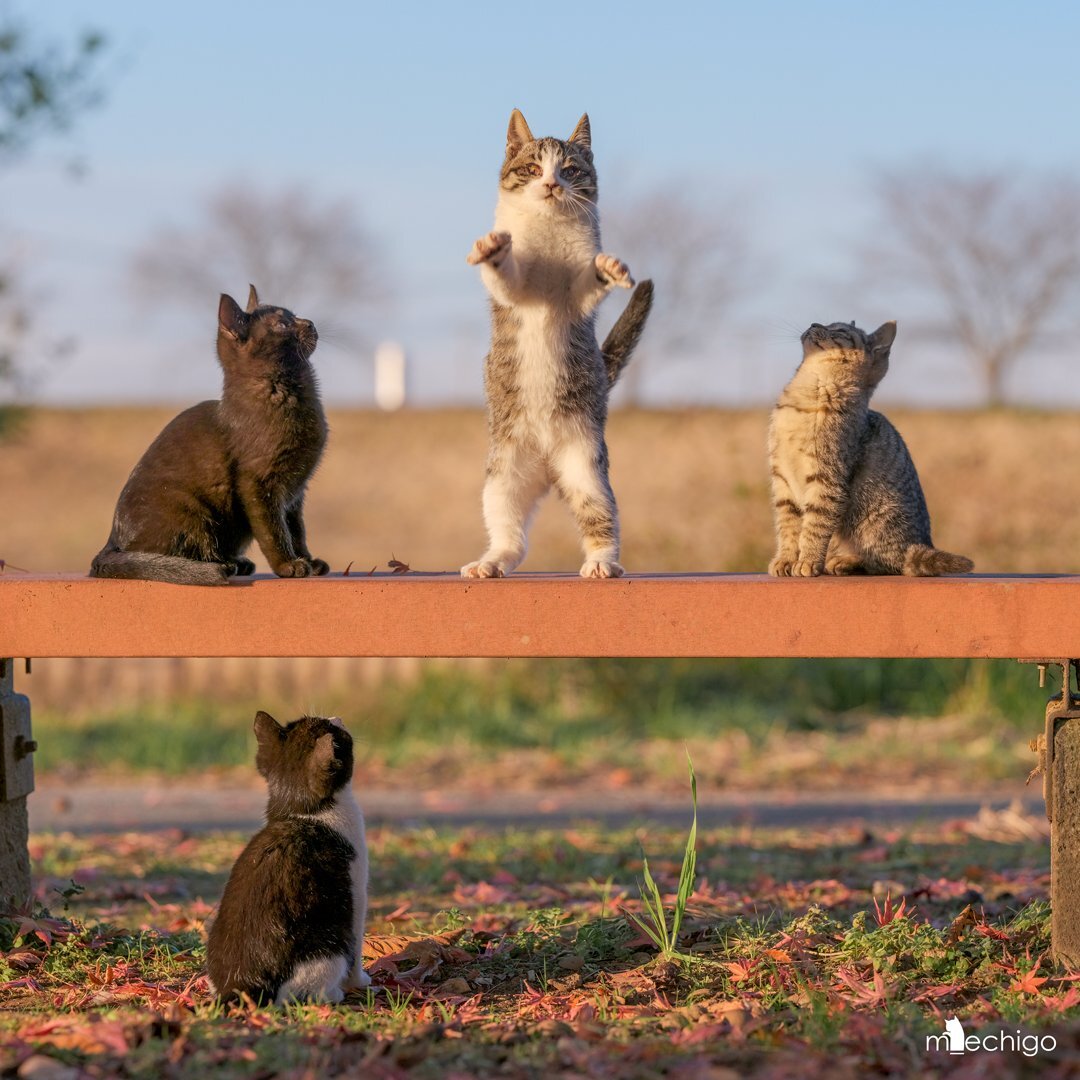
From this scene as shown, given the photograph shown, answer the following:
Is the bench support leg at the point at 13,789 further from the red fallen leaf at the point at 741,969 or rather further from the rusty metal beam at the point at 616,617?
the red fallen leaf at the point at 741,969

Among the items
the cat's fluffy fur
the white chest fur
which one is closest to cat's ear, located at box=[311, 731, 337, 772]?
the cat's fluffy fur

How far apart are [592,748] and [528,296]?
5.87 meters

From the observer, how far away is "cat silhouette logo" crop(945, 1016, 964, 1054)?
3208 mm

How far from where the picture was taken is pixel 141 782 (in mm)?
9359

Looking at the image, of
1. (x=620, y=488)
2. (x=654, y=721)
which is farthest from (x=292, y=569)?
(x=620, y=488)

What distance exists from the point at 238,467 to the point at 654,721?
21.4 ft

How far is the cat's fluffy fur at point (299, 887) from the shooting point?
360cm

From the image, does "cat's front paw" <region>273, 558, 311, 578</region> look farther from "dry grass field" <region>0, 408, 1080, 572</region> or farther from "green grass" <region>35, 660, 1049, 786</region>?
"dry grass field" <region>0, 408, 1080, 572</region>

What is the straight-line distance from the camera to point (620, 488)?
45.3 ft

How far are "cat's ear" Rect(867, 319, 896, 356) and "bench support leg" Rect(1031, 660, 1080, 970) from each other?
44.0 inches

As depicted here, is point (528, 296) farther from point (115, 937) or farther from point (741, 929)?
point (115, 937)

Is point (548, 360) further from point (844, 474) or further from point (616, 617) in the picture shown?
point (844, 474)

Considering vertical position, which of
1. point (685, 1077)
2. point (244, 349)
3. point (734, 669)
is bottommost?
point (685, 1077)

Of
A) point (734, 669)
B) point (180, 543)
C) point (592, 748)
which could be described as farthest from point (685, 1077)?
point (734, 669)
